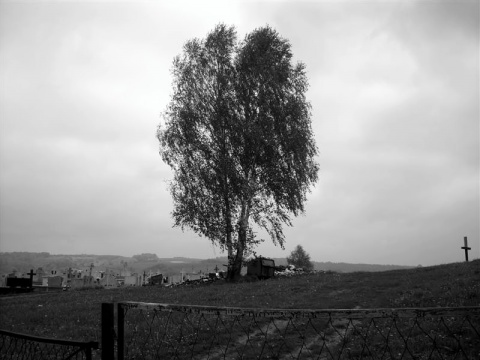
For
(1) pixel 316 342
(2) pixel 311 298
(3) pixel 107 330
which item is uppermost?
(3) pixel 107 330

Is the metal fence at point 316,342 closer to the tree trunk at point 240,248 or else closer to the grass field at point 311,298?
the grass field at point 311,298

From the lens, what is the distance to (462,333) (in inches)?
390

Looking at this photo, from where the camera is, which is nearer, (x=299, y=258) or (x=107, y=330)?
(x=107, y=330)

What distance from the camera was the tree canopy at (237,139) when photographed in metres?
30.8

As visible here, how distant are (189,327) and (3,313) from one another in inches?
417

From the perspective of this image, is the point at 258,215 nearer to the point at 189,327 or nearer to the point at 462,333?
the point at 189,327

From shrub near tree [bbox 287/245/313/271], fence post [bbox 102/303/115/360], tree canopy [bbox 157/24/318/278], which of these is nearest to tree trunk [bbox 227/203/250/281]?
Result: tree canopy [bbox 157/24/318/278]

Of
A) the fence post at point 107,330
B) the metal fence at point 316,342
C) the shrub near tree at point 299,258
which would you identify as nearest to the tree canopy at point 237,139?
the metal fence at point 316,342

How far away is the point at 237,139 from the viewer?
3158 cm

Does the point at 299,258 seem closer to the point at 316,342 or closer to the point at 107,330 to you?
the point at 316,342

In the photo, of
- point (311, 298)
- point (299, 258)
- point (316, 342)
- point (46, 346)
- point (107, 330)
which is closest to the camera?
point (107, 330)

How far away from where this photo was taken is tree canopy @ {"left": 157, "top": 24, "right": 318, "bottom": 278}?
30812 millimetres

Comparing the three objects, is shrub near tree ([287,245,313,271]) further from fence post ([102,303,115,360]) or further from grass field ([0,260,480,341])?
fence post ([102,303,115,360])

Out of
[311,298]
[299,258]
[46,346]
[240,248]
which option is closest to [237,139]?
[240,248]
